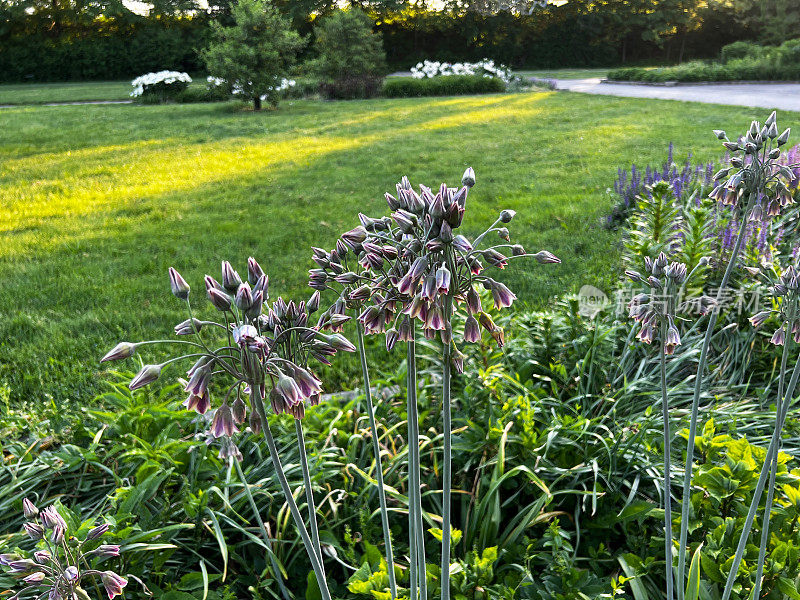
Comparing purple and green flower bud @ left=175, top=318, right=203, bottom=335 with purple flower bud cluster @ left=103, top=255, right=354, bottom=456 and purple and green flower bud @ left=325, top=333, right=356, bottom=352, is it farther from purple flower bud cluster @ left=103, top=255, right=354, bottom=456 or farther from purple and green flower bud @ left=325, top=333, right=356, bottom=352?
purple and green flower bud @ left=325, top=333, right=356, bottom=352

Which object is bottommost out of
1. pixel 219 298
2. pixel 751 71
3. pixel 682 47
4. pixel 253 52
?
pixel 219 298

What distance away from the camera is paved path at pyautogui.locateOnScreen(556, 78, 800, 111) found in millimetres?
14148

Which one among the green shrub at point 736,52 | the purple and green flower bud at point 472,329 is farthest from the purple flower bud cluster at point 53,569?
the green shrub at point 736,52

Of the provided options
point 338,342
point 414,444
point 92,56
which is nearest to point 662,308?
point 414,444

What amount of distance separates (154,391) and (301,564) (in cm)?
189

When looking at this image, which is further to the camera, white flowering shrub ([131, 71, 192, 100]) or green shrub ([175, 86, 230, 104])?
green shrub ([175, 86, 230, 104])

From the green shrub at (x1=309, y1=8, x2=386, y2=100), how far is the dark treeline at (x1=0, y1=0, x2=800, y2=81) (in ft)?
34.0

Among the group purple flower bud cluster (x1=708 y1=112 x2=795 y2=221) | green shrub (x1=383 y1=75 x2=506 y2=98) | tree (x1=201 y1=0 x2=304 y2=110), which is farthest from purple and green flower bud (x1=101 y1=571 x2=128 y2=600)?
green shrub (x1=383 y1=75 x2=506 y2=98)

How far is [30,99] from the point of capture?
64.9 ft

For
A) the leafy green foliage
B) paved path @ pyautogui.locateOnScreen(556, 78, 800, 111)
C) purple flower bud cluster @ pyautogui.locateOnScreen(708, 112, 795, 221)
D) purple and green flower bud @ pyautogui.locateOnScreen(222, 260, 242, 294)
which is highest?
paved path @ pyautogui.locateOnScreen(556, 78, 800, 111)

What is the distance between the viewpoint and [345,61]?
1958 centimetres

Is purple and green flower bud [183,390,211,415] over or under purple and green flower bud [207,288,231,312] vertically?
under

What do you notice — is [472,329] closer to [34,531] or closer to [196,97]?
[34,531]

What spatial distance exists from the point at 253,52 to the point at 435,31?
23429mm
